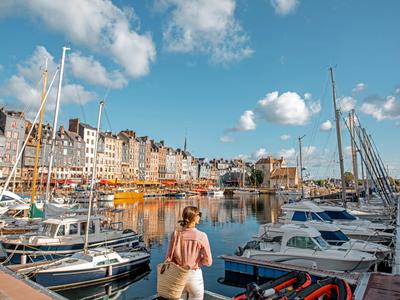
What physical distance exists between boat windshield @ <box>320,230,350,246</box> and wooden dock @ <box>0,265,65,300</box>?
15.7 meters

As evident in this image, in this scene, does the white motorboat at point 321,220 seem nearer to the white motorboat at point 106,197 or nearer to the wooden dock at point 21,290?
the wooden dock at point 21,290

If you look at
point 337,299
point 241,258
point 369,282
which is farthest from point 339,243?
point 337,299

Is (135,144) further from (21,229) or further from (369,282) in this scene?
(369,282)

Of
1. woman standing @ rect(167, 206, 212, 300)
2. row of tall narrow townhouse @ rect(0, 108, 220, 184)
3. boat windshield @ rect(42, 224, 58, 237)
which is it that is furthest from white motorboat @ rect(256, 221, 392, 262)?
row of tall narrow townhouse @ rect(0, 108, 220, 184)

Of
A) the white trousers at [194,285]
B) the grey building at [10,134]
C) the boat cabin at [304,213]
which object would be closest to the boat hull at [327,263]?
the boat cabin at [304,213]

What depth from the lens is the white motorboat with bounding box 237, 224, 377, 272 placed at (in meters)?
15.1

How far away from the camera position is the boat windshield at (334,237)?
1819 centimetres

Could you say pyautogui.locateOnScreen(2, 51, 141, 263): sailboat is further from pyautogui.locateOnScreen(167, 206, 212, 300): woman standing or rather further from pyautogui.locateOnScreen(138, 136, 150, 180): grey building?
pyautogui.locateOnScreen(138, 136, 150, 180): grey building

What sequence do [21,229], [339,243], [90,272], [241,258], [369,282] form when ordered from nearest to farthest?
[369,282] < [90,272] < [241,258] < [339,243] < [21,229]

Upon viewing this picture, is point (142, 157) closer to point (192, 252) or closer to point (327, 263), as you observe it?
point (327, 263)

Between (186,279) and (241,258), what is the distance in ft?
39.6

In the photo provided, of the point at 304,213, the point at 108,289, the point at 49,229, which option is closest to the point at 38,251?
the point at 49,229

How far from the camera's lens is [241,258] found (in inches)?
657

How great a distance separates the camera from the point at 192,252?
5426 millimetres
